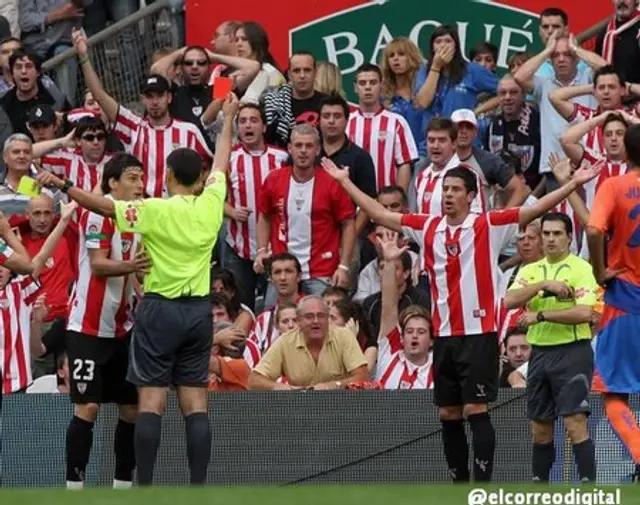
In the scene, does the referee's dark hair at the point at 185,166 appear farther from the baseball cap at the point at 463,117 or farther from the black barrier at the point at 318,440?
the baseball cap at the point at 463,117

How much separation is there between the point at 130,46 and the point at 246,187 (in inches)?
122

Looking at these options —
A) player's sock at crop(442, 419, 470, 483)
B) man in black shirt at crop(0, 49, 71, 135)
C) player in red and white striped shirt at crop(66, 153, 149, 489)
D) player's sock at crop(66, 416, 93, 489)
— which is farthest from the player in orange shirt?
man in black shirt at crop(0, 49, 71, 135)

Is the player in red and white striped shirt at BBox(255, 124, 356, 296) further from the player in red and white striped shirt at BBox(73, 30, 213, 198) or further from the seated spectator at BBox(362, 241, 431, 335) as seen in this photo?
the player in red and white striped shirt at BBox(73, 30, 213, 198)

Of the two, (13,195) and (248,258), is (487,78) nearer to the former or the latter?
(248,258)

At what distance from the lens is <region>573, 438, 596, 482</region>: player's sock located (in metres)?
12.7

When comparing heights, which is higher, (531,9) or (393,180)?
(531,9)

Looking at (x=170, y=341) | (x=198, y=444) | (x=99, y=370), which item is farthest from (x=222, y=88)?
(x=198, y=444)

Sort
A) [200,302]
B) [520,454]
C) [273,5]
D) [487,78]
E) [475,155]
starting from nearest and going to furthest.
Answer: [200,302] < [520,454] < [475,155] < [487,78] < [273,5]

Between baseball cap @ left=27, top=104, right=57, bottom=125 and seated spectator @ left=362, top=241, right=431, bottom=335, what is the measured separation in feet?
10.4

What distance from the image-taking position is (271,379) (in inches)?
560

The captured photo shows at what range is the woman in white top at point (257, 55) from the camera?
683 inches

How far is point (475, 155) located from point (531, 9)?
2742mm

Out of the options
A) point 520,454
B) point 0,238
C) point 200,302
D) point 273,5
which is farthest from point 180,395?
point 273,5

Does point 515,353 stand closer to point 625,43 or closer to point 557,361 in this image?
point 557,361
